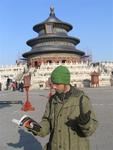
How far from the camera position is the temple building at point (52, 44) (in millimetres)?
75812

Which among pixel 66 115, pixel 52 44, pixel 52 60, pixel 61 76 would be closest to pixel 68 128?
pixel 66 115

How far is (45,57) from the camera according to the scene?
75875 mm

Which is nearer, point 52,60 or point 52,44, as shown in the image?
point 52,60

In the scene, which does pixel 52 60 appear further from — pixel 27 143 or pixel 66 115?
pixel 66 115

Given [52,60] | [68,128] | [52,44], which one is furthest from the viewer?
[52,44]

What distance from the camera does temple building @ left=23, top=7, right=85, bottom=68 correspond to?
2985 inches

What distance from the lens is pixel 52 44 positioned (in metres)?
78.1

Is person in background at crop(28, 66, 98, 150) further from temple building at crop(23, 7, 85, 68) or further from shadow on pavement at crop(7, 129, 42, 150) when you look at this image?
temple building at crop(23, 7, 85, 68)

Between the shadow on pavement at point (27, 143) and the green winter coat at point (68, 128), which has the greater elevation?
the green winter coat at point (68, 128)

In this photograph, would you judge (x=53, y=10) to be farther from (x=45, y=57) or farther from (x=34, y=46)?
(x=45, y=57)

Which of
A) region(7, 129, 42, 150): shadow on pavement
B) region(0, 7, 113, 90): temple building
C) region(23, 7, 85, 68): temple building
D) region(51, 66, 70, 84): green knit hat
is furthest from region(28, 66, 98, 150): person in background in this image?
region(23, 7, 85, 68): temple building

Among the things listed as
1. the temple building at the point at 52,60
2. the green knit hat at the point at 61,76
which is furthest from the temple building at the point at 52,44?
the green knit hat at the point at 61,76

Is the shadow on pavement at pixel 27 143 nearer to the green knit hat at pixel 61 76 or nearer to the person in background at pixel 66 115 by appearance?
the person in background at pixel 66 115

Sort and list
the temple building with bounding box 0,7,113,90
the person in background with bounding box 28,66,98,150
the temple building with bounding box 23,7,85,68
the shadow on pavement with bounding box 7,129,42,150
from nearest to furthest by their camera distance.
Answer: the person in background with bounding box 28,66,98,150 → the shadow on pavement with bounding box 7,129,42,150 → the temple building with bounding box 0,7,113,90 → the temple building with bounding box 23,7,85,68
